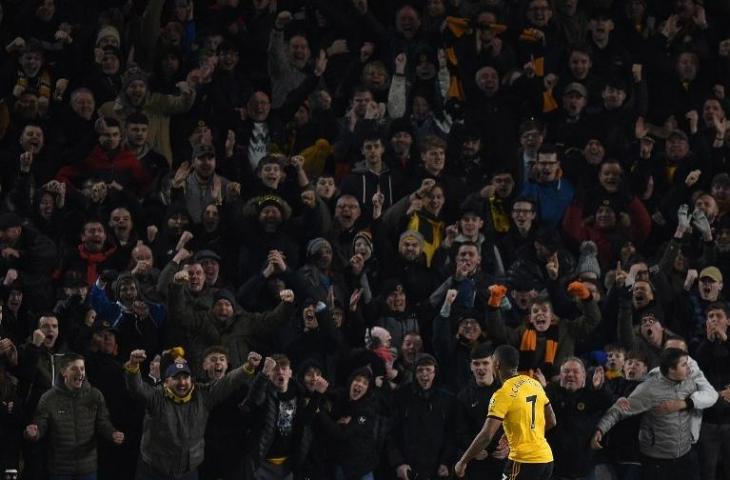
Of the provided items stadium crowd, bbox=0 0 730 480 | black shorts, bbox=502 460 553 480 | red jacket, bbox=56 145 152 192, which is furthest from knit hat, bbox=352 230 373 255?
black shorts, bbox=502 460 553 480

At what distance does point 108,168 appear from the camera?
20.4 metres

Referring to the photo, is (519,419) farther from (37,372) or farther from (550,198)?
(550,198)

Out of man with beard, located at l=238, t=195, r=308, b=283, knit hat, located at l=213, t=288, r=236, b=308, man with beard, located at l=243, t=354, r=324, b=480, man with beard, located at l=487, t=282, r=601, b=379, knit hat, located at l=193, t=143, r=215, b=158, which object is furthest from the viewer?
knit hat, located at l=193, t=143, r=215, b=158

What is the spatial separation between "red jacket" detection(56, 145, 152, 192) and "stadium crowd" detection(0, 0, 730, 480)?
0.03 meters

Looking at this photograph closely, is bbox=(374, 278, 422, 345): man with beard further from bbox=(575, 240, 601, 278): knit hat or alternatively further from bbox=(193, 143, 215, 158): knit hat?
bbox=(193, 143, 215, 158): knit hat

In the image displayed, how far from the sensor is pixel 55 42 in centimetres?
2172

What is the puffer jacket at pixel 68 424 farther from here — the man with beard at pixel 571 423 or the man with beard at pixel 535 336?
the man with beard at pixel 571 423

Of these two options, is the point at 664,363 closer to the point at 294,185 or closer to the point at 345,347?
the point at 345,347

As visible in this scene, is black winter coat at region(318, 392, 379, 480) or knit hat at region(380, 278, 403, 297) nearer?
black winter coat at region(318, 392, 379, 480)

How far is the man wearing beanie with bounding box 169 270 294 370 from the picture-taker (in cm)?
1853

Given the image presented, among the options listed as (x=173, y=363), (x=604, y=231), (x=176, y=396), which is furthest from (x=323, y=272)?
(x=604, y=231)

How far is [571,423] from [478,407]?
874 millimetres

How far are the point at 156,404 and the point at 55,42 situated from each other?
18.2 feet

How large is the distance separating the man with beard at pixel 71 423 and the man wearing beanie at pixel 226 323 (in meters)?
1.21
